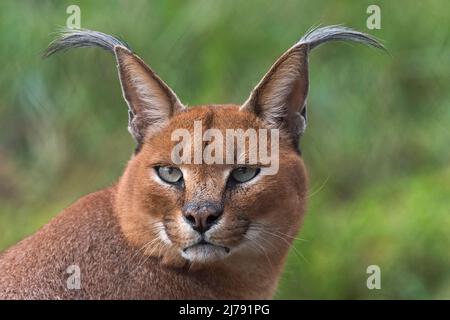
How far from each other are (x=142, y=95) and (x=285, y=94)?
0.59 m

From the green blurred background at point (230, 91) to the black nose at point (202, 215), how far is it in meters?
3.51

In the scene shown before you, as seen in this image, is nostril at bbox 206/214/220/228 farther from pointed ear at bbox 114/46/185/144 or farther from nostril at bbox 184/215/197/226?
pointed ear at bbox 114/46/185/144

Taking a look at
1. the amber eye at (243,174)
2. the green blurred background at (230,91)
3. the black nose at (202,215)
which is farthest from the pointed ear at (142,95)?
the green blurred background at (230,91)

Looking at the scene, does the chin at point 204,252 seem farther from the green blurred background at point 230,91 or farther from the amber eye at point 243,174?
the green blurred background at point 230,91

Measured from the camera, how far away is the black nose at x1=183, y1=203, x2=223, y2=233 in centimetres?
449

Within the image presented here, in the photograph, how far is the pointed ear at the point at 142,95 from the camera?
4.80 meters

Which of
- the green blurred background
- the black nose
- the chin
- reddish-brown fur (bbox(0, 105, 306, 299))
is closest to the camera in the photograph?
the black nose

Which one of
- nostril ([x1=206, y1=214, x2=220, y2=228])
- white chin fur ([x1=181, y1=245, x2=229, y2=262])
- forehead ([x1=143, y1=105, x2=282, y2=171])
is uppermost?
forehead ([x1=143, y1=105, x2=282, y2=171])

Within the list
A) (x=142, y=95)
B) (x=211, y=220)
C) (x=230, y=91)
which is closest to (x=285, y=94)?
(x=142, y=95)

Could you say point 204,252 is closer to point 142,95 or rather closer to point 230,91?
point 142,95

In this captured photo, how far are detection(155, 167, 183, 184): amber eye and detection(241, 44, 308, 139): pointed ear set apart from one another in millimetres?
433

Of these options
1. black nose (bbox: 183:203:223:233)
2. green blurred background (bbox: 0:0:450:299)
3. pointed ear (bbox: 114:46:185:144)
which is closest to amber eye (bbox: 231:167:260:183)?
black nose (bbox: 183:203:223:233)

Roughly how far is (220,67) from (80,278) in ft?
12.5
